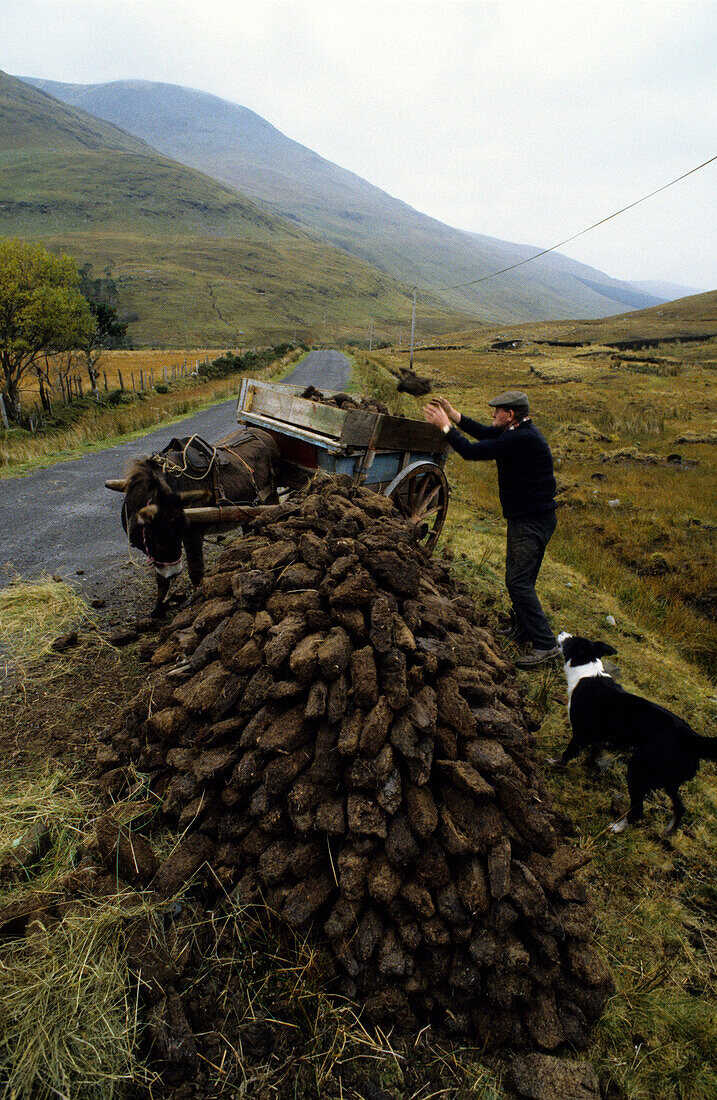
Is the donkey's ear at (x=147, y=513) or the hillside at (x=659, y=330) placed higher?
the hillside at (x=659, y=330)

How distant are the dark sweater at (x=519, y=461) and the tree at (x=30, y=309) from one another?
21.1 m

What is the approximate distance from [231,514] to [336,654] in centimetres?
267

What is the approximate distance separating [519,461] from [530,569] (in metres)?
1.09

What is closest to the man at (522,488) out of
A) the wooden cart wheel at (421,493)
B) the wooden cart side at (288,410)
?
the wooden cart wheel at (421,493)

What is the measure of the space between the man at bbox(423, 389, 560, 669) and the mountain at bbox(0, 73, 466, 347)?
70.0m

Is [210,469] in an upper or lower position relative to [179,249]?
lower

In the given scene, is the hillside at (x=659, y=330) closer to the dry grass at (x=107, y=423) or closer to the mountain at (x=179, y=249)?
the mountain at (x=179, y=249)

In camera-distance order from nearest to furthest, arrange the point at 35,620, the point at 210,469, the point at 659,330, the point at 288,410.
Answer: the point at 35,620 → the point at 210,469 → the point at 288,410 → the point at 659,330

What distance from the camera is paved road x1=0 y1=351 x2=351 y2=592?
19.6 feet

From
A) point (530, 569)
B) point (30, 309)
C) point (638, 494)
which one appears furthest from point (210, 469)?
point (30, 309)

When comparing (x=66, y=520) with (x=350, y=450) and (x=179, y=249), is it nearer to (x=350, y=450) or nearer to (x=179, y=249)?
(x=350, y=450)

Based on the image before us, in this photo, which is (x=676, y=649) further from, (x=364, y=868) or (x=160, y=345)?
(x=160, y=345)

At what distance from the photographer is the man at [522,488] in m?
4.52

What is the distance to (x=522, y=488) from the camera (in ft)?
15.6
